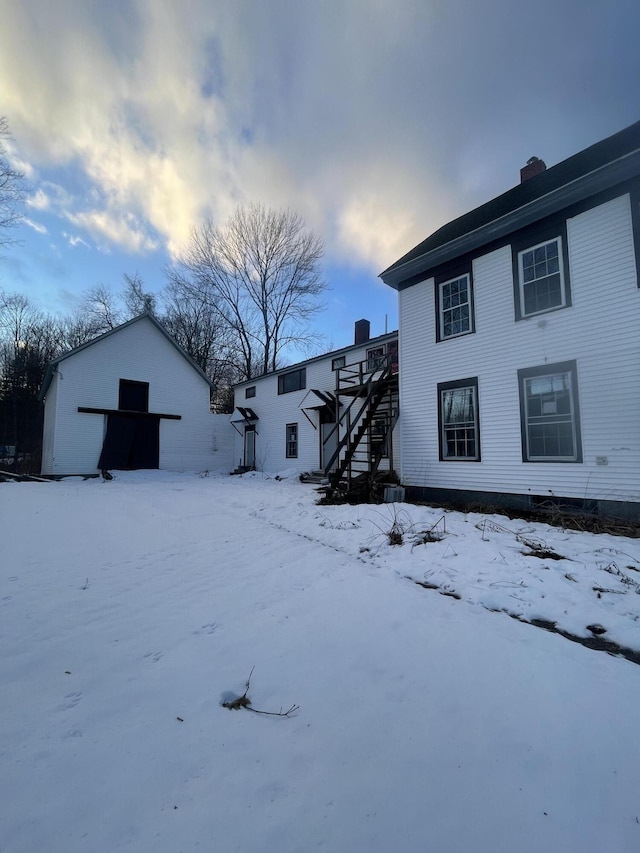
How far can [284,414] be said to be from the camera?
18.6 metres

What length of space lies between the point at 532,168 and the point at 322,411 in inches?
438

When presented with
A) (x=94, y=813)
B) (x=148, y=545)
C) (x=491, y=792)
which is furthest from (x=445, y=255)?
(x=94, y=813)

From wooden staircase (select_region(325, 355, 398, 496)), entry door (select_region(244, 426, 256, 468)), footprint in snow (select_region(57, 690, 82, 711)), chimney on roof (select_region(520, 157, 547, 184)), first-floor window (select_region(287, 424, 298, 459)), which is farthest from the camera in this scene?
entry door (select_region(244, 426, 256, 468))

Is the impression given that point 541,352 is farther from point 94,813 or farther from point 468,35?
point 94,813

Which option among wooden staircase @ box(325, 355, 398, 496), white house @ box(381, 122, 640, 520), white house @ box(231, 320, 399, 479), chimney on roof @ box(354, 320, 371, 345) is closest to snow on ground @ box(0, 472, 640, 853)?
white house @ box(381, 122, 640, 520)

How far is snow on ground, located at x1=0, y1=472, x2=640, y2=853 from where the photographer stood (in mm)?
1484

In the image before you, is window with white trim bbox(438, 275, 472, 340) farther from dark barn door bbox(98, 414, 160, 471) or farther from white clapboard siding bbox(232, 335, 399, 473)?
dark barn door bbox(98, 414, 160, 471)

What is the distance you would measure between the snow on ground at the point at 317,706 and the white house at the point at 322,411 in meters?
6.44

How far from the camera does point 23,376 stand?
94.1 ft

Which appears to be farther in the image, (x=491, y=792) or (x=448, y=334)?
(x=448, y=334)

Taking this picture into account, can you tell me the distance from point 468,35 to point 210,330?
25.5 metres

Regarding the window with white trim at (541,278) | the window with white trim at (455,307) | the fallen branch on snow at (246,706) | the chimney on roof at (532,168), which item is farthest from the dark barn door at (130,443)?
the chimney on roof at (532,168)

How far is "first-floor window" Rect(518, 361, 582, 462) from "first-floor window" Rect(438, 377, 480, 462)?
44.4 inches

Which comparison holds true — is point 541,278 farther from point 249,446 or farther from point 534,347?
point 249,446
